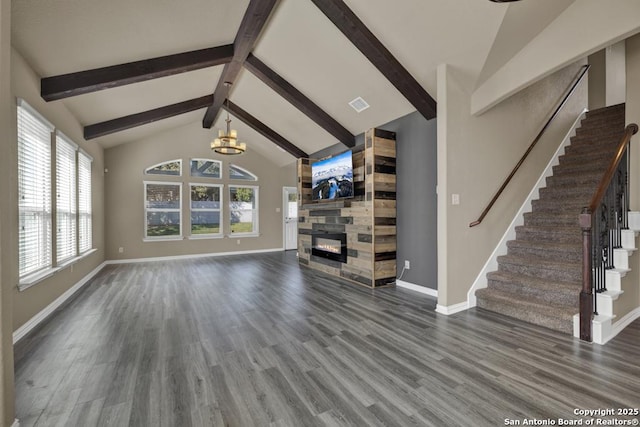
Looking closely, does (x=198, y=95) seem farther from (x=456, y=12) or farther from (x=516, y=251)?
(x=516, y=251)

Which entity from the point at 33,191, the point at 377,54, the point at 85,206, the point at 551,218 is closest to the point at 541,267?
the point at 551,218

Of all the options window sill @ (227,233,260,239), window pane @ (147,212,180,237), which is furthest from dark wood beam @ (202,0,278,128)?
window sill @ (227,233,260,239)

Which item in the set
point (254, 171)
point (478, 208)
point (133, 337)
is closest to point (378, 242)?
point (478, 208)

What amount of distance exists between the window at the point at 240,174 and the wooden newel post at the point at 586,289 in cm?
744

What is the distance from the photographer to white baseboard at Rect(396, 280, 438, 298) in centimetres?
394

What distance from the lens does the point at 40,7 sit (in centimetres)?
234

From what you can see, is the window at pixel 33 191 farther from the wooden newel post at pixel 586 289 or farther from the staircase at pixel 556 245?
the wooden newel post at pixel 586 289

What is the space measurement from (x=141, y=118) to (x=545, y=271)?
22.5 ft

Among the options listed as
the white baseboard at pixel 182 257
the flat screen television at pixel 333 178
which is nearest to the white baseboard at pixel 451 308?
the flat screen television at pixel 333 178

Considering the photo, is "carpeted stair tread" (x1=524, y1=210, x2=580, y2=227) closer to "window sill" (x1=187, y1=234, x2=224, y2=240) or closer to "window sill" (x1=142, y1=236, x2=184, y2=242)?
"window sill" (x1=187, y1=234, x2=224, y2=240)

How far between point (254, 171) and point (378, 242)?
17.1 ft

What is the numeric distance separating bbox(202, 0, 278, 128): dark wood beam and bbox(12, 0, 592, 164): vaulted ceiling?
0.06 ft

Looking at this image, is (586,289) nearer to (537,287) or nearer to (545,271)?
(537,287)

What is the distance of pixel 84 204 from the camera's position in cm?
509
